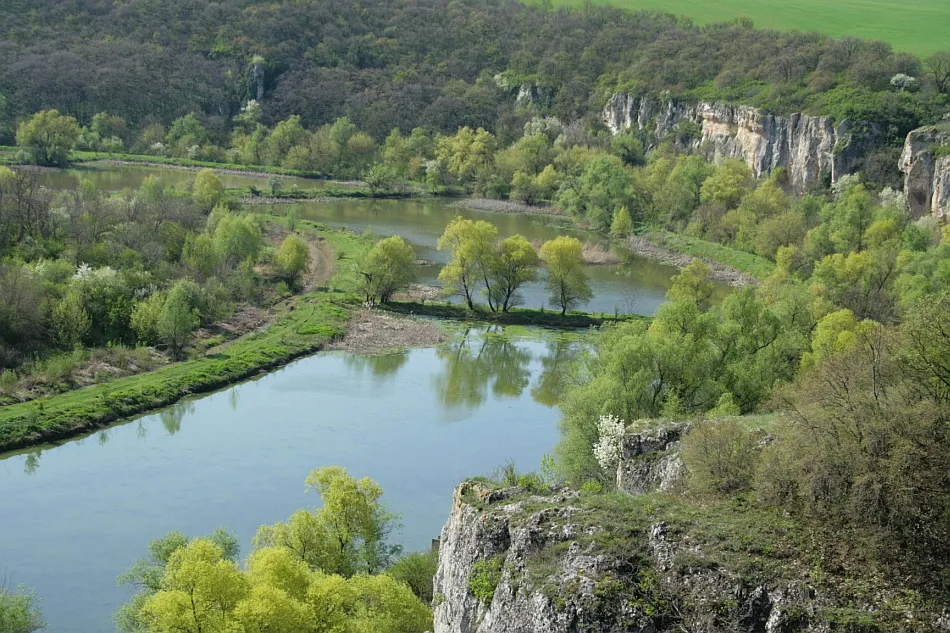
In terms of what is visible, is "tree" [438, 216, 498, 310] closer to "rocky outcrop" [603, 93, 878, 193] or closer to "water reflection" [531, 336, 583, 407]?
"water reflection" [531, 336, 583, 407]

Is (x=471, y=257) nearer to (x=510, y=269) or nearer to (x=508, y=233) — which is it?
(x=510, y=269)

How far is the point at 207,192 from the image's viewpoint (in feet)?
255

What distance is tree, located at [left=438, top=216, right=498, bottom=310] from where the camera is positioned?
59.0 metres

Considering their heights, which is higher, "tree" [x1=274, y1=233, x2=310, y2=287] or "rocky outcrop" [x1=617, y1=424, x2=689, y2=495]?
"rocky outcrop" [x1=617, y1=424, x2=689, y2=495]

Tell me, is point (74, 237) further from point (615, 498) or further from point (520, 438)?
point (615, 498)

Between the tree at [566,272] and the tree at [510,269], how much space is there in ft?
3.40

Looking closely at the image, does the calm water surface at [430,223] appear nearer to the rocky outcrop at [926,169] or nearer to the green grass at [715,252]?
the green grass at [715,252]

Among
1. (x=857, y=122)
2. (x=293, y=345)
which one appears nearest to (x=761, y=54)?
(x=857, y=122)

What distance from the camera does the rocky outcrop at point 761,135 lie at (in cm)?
8875

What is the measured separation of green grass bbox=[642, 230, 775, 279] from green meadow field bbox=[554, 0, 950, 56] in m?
53.2

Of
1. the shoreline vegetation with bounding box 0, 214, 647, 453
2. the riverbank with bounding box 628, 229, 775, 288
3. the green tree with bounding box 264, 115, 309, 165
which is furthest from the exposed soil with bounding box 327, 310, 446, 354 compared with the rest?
the green tree with bounding box 264, 115, 309, 165

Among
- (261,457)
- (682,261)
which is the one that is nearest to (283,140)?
(682,261)

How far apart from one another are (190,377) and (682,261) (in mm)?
46762

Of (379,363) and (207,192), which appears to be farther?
(207,192)
